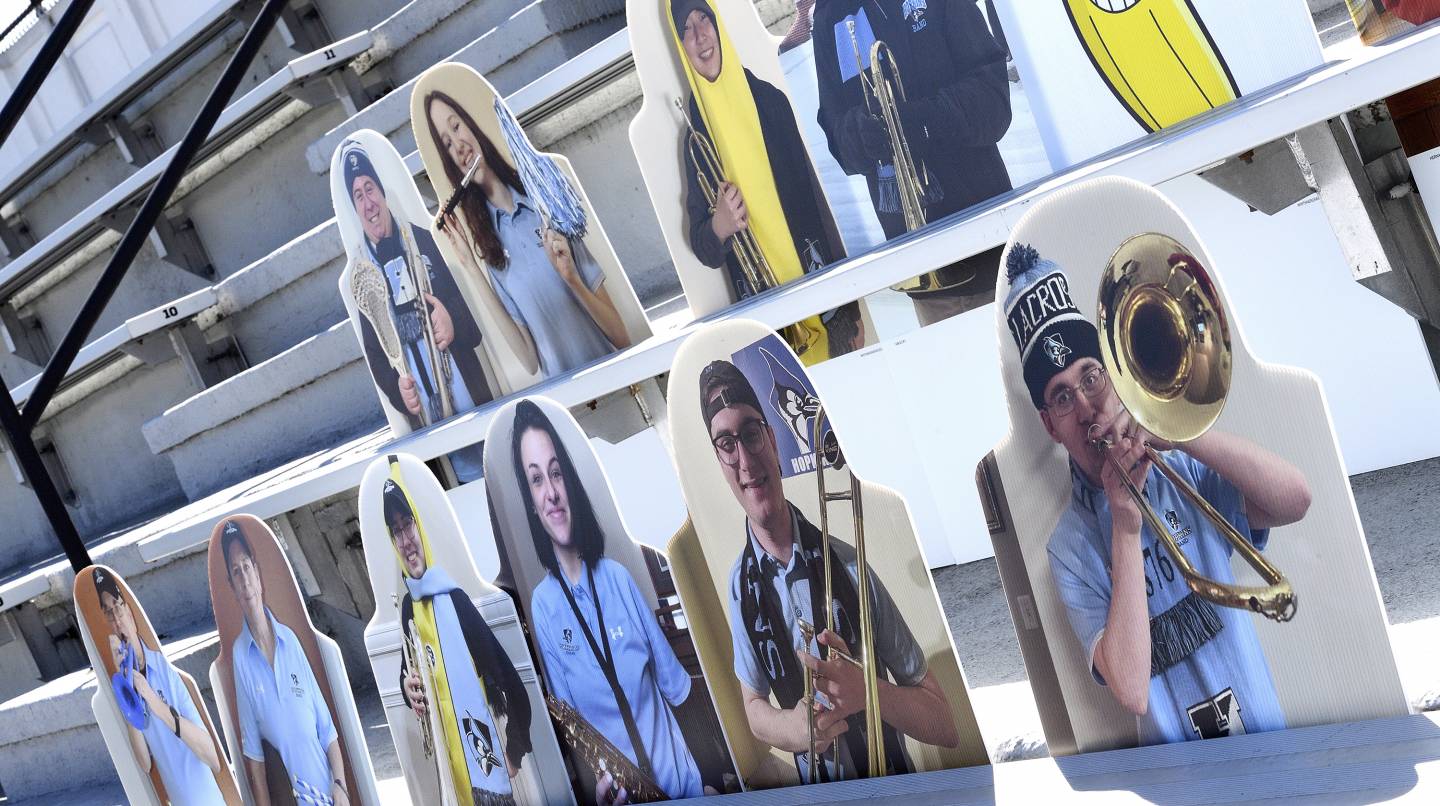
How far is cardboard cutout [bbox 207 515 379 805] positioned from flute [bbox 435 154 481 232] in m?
0.68

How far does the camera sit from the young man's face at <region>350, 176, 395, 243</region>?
2729mm

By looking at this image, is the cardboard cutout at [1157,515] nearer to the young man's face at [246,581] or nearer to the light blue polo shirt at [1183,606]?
the light blue polo shirt at [1183,606]

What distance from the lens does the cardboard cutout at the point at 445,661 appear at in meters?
2.22

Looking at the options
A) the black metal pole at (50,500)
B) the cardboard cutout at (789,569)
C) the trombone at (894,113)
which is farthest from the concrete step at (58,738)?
the trombone at (894,113)

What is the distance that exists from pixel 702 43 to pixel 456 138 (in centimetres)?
58

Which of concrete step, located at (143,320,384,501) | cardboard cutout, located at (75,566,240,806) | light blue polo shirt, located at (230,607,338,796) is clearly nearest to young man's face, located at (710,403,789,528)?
light blue polo shirt, located at (230,607,338,796)

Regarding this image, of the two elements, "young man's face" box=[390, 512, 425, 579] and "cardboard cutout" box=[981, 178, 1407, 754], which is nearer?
"cardboard cutout" box=[981, 178, 1407, 754]

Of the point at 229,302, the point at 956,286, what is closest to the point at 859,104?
the point at 956,286

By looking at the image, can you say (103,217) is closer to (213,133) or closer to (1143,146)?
(213,133)

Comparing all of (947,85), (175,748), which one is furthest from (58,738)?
Answer: (947,85)

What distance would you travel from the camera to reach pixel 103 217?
208 inches

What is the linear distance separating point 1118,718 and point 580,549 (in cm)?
86

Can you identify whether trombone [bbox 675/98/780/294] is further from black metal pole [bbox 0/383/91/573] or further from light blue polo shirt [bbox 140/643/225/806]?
black metal pole [bbox 0/383/91/573]

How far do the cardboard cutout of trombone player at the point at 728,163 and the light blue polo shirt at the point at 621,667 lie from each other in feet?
1.78
